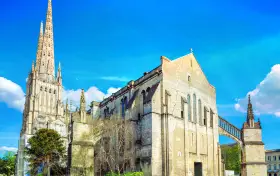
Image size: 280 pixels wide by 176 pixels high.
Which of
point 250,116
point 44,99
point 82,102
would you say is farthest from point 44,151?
point 44,99

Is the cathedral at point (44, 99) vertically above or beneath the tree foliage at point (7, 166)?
above

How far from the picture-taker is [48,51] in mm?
88375

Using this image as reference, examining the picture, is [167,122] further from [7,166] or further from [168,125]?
[7,166]

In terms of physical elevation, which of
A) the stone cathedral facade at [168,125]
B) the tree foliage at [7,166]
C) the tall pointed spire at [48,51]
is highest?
the tall pointed spire at [48,51]

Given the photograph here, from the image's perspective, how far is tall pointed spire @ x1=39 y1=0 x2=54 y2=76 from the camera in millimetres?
86062

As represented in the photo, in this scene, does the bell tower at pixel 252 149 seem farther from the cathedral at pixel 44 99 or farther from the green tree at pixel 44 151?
the cathedral at pixel 44 99

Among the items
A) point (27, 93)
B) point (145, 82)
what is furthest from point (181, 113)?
point (27, 93)

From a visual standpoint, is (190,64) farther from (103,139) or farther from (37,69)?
(37,69)

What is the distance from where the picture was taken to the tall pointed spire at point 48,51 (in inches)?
3388

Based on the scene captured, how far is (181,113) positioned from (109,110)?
15.9 meters

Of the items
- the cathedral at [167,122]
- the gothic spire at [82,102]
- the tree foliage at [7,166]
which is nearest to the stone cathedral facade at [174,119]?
the cathedral at [167,122]

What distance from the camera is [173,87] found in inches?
1516

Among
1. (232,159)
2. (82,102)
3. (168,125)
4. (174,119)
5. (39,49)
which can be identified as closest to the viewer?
(82,102)

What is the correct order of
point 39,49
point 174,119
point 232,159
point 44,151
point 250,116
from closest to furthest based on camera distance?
point 174,119, point 250,116, point 44,151, point 232,159, point 39,49
